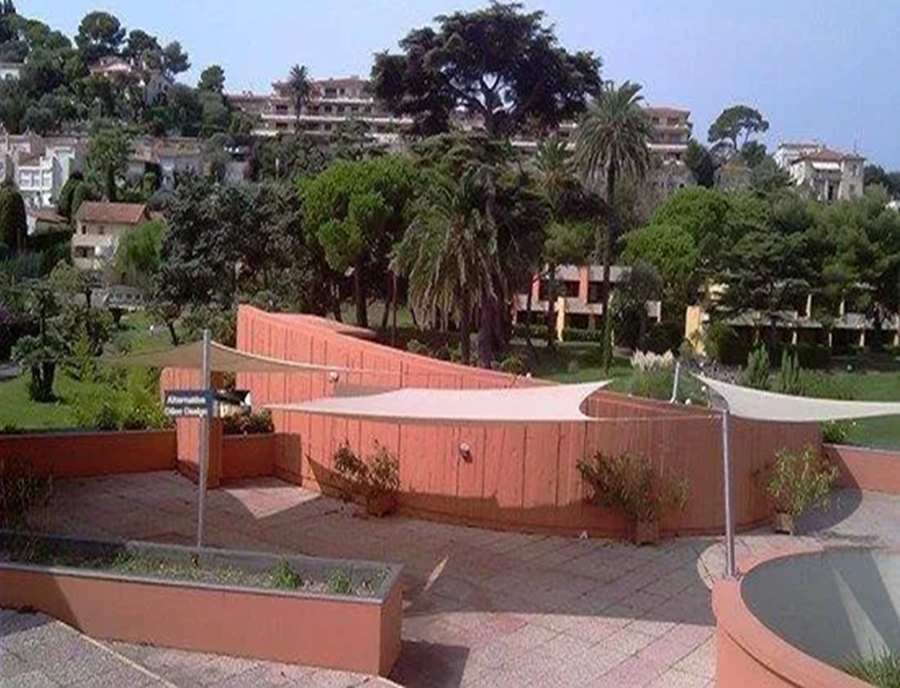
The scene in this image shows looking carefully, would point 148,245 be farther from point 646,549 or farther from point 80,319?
point 646,549

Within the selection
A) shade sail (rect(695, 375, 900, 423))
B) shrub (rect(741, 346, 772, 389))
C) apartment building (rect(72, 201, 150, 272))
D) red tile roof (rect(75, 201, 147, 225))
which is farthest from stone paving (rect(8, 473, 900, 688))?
red tile roof (rect(75, 201, 147, 225))

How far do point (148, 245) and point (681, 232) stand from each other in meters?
24.3

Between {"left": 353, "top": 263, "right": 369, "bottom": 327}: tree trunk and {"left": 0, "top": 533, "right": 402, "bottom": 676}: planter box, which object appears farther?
{"left": 353, "top": 263, "right": 369, "bottom": 327}: tree trunk

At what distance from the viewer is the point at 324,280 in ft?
121

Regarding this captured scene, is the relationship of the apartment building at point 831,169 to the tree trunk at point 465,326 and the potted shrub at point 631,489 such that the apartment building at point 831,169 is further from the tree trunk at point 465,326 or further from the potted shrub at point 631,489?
the potted shrub at point 631,489

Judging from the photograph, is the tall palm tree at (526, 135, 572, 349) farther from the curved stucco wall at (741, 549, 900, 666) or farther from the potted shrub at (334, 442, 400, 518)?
the curved stucco wall at (741, 549, 900, 666)

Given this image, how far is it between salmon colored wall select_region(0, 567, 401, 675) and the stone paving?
0.39ft

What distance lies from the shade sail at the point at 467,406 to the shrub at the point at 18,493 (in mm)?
2512

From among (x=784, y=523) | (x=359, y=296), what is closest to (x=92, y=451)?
(x=784, y=523)

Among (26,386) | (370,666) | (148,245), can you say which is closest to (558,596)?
(370,666)

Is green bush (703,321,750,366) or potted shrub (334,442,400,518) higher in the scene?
potted shrub (334,442,400,518)

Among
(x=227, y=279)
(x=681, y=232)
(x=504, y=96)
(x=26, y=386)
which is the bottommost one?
(x=26, y=386)

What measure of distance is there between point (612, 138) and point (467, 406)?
30943 millimetres

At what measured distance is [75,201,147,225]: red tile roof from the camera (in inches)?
2151
